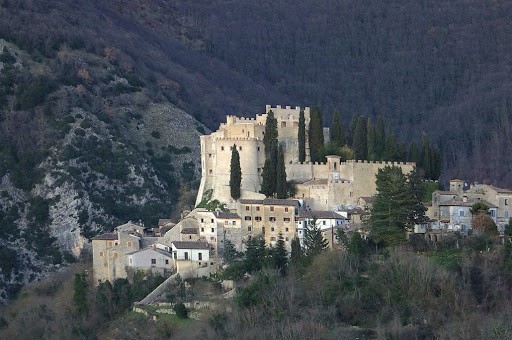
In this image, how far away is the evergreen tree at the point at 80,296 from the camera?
339ft

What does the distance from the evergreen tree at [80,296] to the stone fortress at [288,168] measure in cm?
905

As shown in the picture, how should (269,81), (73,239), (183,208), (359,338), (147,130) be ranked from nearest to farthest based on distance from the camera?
(359,338) < (183,208) < (73,239) < (147,130) < (269,81)

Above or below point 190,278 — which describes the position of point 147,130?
above

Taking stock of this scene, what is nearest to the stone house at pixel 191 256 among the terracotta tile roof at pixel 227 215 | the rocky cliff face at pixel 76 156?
the terracotta tile roof at pixel 227 215

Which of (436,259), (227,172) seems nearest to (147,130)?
(227,172)

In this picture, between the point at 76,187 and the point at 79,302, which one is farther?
the point at 76,187

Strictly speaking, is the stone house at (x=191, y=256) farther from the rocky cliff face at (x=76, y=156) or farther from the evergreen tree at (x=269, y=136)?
the rocky cliff face at (x=76, y=156)

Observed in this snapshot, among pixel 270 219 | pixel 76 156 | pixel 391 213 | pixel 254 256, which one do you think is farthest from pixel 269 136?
pixel 76 156

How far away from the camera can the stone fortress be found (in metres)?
105

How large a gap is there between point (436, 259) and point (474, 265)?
2266 mm

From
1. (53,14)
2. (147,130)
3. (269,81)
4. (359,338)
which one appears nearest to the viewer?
(359,338)

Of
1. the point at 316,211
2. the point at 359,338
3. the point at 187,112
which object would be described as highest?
the point at 187,112

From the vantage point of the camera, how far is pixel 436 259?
9681cm

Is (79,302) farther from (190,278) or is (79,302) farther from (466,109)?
(466,109)
